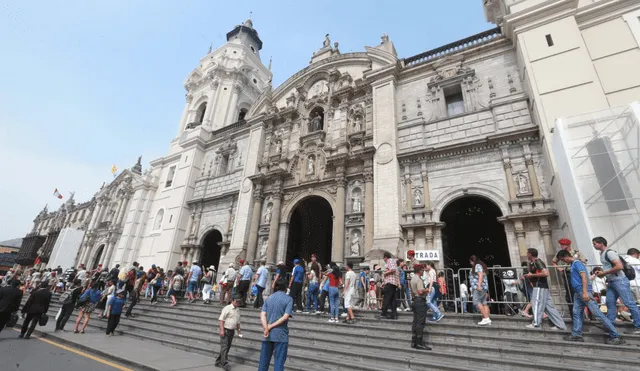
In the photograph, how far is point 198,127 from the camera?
23484 millimetres

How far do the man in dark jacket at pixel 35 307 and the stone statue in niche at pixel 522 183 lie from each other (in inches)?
608

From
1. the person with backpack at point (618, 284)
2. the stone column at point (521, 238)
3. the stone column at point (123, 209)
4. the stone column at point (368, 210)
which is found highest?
the stone column at point (123, 209)

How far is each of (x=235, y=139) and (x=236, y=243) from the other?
827 cm

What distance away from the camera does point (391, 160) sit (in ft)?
45.0

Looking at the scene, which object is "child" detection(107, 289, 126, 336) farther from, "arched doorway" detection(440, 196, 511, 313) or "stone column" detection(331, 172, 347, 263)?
"arched doorway" detection(440, 196, 511, 313)

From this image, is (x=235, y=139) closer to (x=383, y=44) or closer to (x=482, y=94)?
(x=383, y=44)

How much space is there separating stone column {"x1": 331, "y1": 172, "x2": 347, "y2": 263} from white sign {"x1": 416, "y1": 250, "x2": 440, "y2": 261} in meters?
→ 3.68

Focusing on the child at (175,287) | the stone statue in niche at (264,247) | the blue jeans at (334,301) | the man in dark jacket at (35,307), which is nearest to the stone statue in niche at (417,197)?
the blue jeans at (334,301)

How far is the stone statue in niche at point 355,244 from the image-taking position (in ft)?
44.4

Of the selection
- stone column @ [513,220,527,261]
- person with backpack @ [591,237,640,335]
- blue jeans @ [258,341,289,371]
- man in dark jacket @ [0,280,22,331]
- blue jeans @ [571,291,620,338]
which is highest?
stone column @ [513,220,527,261]

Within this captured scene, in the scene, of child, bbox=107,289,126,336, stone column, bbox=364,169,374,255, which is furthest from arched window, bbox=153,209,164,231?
stone column, bbox=364,169,374,255

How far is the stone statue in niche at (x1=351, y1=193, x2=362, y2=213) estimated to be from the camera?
1444 cm

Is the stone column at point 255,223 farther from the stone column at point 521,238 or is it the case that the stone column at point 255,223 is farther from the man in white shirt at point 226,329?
the stone column at point 521,238

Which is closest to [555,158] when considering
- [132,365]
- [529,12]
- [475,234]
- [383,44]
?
[529,12]
